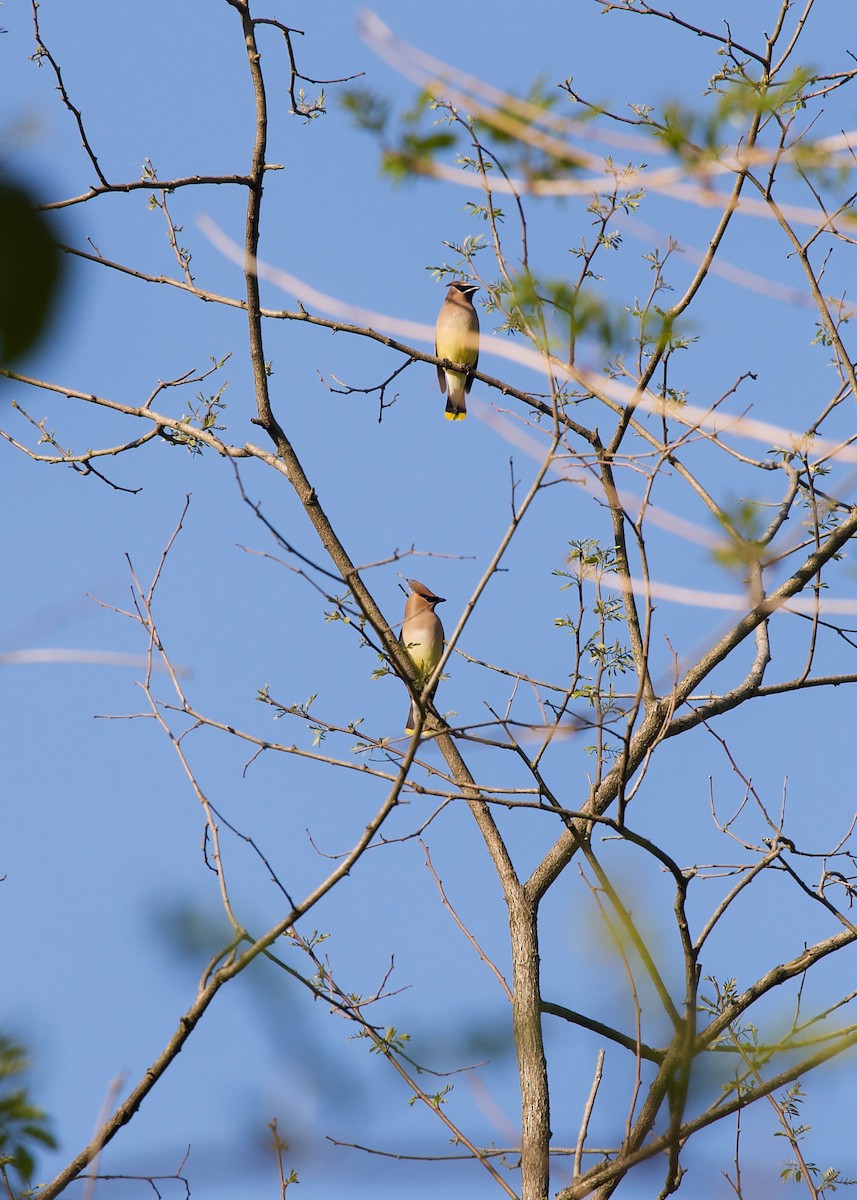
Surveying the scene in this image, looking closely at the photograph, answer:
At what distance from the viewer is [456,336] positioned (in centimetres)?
1089

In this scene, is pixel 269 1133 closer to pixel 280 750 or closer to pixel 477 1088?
pixel 477 1088

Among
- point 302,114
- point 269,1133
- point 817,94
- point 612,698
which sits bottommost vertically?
point 269,1133

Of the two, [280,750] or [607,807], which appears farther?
[607,807]

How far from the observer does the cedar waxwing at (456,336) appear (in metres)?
10.5

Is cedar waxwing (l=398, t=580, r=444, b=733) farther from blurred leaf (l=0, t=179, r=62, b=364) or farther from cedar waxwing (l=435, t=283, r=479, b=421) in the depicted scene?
blurred leaf (l=0, t=179, r=62, b=364)

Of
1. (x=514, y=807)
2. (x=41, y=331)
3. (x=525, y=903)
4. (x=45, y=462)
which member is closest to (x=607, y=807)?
(x=525, y=903)

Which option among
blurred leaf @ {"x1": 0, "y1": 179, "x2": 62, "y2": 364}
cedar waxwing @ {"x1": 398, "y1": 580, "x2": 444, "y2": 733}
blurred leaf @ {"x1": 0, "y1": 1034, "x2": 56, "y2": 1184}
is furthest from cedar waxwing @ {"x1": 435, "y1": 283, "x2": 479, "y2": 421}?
blurred leaf @ {"x1": 0, "y1": 179, "x2": 62, "y2": 364}

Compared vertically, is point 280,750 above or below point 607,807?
below

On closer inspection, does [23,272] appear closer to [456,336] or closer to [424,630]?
[424,630]

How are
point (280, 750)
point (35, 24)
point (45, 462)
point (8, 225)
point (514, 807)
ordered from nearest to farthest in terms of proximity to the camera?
point (8, 225) → point (514, 807) → point (280, 750) → point (35, 24) → point (45, 462)

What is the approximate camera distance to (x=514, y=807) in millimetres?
4164

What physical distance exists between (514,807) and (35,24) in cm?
327

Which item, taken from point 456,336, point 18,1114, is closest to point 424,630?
point 456,336

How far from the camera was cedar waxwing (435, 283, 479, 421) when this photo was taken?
10531mm
